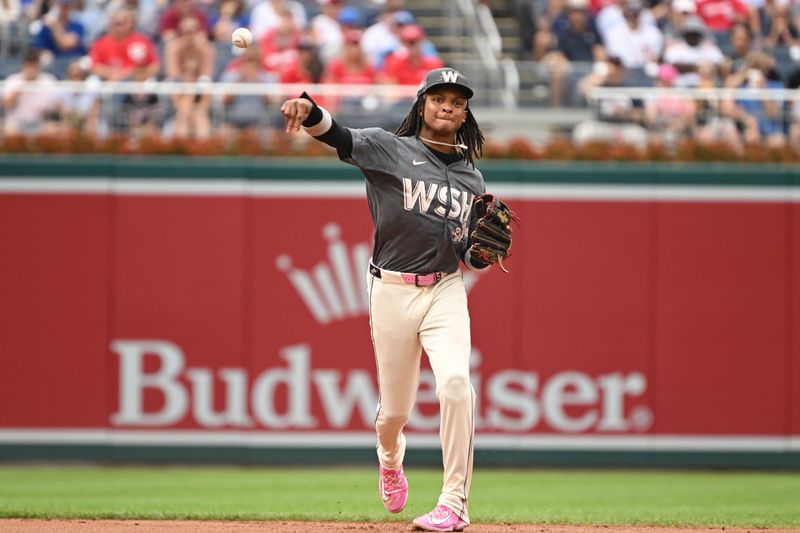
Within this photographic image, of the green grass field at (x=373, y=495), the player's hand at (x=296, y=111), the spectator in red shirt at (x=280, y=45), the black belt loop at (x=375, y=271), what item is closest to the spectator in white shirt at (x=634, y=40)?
the spectator in red shirt at (x=280, y=45)

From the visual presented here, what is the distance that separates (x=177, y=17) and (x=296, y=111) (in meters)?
7.44

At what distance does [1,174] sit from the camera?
1086cm

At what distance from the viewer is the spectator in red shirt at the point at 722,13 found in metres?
13.2

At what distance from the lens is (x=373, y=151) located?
19.6 feet

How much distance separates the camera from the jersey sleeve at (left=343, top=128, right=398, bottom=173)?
234 inches

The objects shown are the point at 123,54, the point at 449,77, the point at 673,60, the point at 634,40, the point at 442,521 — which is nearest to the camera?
the point at 442,521

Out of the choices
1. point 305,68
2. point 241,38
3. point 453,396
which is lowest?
point 453,396

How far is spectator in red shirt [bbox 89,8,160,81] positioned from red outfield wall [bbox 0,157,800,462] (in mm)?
1332

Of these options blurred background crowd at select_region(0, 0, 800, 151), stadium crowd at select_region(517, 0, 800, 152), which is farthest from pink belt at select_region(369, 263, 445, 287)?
stadium crowd at select_region(517, 0, 800, 152)

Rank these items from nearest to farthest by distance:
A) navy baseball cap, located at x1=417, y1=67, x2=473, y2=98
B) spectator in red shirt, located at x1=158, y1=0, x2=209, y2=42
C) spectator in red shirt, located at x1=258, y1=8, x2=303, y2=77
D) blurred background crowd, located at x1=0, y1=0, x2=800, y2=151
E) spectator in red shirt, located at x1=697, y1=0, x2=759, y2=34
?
navy baseball cap, located at x1=417, y1=67, x2=473, y2=98 → blurred background crowd, located at x1=0, y1=0, x2=800, y2=151 → spectator in red shirt, located at x1=258, y1=8, x2=303, y2=77 → spectator in red shirt, located at x1=158, y1=0, x2=209, y2=42 → spectator in red shirt, located at x1=697, y1=0, x2=759, y2=34

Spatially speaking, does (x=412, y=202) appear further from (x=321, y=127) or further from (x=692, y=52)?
(x=692, y=52)

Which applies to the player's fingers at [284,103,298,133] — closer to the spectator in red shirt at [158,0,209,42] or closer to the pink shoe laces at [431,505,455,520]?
the pink shoe laces at [431,505,455,520]

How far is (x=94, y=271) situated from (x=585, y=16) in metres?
5.65

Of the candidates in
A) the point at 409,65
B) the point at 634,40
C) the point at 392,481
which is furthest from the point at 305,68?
the point at 392,481
